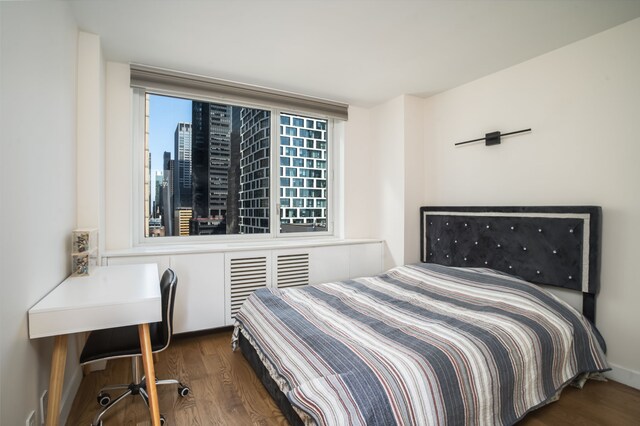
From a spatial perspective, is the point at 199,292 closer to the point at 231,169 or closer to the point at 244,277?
the point at 244,277

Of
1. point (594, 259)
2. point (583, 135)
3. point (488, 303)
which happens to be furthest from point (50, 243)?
point (583, 135)

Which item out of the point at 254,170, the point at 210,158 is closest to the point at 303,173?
the point at 254,170

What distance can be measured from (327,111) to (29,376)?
3.36m

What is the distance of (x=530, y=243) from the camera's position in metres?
2.56

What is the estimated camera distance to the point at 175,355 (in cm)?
260

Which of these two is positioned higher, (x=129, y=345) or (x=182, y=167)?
(x=182, y=167)

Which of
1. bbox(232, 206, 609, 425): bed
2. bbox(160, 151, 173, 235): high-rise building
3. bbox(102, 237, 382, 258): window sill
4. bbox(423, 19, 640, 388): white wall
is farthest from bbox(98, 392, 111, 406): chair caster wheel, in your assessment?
bbox(423, 19, 640, 388): white wall

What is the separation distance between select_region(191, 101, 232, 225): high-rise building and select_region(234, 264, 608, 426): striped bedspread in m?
1.36

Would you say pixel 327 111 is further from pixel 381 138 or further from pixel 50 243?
pixel 50 243

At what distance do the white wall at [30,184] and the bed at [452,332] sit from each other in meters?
1.08

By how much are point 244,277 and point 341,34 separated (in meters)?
2.29

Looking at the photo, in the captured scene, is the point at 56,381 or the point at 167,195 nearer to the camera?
the point at 56,381

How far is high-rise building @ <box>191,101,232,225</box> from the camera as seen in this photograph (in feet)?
11.1

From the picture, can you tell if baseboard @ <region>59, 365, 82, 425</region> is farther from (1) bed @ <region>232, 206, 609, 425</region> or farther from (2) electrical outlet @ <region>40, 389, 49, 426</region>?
(1) bed @ <region>232, 206, 609, 425</region>
